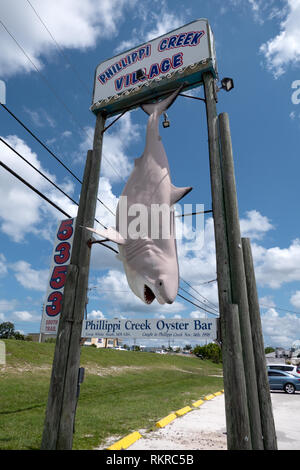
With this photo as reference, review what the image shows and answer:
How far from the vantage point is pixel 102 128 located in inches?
211

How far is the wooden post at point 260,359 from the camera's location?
3.17 m

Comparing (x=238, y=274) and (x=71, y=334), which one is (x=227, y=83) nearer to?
(x=238, y=274)

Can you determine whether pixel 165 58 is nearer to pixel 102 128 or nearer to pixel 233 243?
pixel 102 128

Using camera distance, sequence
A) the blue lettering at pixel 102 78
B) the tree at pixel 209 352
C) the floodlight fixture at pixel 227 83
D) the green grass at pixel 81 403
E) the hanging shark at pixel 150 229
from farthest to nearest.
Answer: the tree at pixel 209 352 < the green grass at pixel 81 403 < the blue lettering at pixel 102 78 < the floodlight fixture at pixel 227 83 < the hanging shark at pixel 150 229

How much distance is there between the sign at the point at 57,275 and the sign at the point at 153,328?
586 millimetres

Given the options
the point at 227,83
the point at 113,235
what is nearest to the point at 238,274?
the point at 113,235

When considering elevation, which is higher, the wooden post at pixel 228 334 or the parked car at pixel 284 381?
the wooden post at pixel 228 334

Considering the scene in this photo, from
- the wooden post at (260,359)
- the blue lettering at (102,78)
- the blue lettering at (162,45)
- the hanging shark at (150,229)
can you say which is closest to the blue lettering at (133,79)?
the blue lettering at (162,45)

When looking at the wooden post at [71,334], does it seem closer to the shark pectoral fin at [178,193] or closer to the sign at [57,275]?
the sign at [57,275]

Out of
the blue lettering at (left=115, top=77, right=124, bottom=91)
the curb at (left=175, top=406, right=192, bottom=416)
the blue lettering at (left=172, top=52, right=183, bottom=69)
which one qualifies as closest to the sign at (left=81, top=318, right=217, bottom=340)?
the blue lettering at (left=172, top=52, right=183, bottom=69)

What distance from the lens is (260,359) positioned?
11.1 feet

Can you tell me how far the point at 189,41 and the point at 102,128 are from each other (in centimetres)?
193
